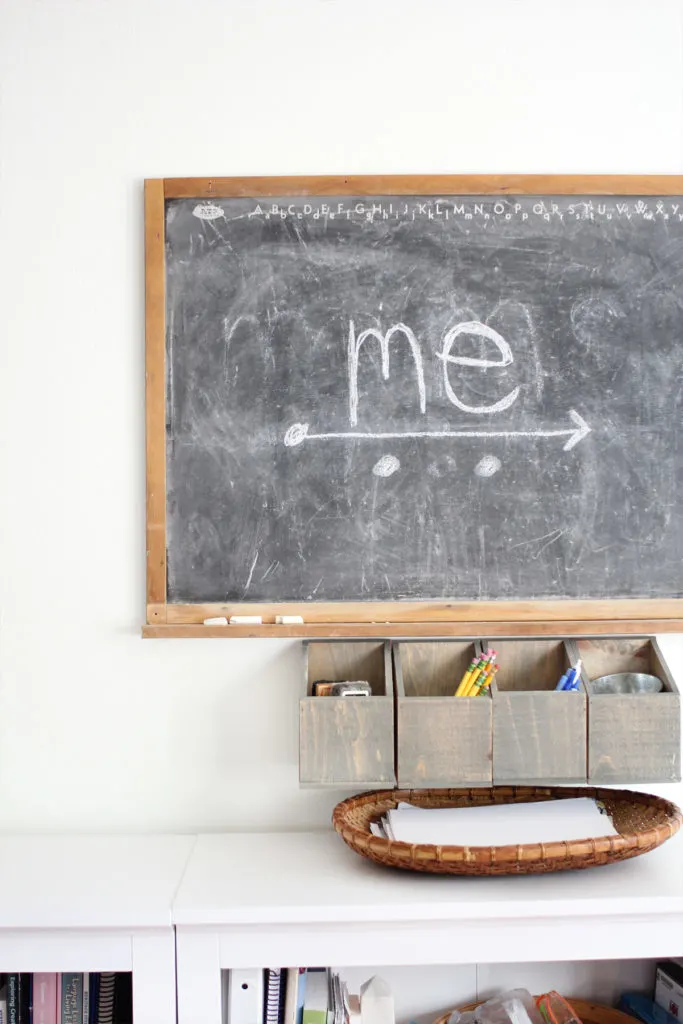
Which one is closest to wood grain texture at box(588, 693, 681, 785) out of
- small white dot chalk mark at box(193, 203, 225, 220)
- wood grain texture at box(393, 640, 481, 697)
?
wood grain texture at box(393, 640, 481, 697)

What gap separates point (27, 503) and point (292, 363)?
0.57 metres

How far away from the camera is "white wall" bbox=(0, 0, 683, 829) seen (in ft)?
5.53

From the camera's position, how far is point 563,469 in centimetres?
168

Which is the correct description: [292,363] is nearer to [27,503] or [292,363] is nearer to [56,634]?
[27,503]

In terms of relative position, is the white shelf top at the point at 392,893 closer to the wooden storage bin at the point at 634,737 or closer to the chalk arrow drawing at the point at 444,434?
the wooden storage bin at the point at 634,737

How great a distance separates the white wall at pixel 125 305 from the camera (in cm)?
169

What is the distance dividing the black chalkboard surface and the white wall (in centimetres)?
10

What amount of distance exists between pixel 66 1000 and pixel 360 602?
0.82m

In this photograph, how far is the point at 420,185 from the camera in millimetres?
1674

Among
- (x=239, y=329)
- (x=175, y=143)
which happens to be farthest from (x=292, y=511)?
(x=175, y=143)

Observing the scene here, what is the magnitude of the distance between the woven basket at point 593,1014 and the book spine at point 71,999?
2.00 ft

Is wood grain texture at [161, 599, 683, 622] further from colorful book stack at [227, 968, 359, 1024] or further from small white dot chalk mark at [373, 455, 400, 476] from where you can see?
colorful book stack at [227, 968, 359, 1024]

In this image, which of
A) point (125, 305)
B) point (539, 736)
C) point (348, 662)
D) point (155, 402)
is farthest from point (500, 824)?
point (125, 305)

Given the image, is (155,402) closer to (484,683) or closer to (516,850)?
(484,683)
